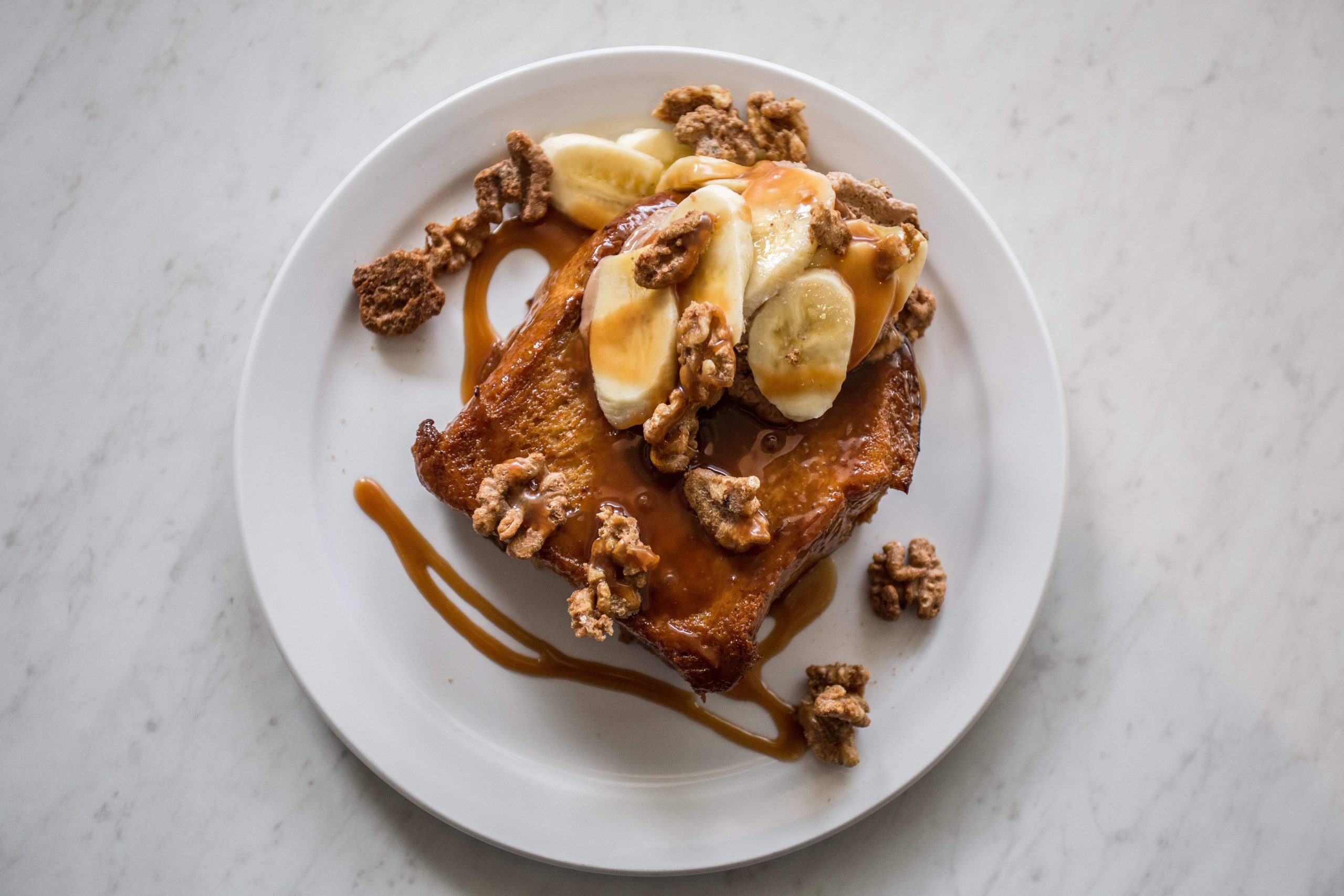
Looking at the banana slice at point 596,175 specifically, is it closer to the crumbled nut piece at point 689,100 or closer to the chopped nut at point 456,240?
the crumbled nut piece at point 689,100

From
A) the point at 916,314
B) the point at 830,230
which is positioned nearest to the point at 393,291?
the point at 830,230

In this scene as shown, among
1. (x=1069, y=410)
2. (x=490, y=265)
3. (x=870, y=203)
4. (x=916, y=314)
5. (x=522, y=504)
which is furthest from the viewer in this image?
(x=1069, y=410)

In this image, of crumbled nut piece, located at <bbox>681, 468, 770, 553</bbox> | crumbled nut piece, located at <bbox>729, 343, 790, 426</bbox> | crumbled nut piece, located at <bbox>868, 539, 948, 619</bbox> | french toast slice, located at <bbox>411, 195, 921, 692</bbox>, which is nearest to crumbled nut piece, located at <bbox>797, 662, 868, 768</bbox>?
crumbled nut piece, located at <bbox>868, 539, 948, 619</bbox>

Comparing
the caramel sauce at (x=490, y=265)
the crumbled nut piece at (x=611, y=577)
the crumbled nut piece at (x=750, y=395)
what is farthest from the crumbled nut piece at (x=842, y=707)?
the caramel sauce at (x=490, y=265)

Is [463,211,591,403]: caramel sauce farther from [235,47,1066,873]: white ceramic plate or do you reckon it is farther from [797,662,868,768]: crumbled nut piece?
[797,662,868,768]: crumbled nut piece

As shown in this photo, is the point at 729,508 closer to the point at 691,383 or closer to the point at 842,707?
the point at 691,383

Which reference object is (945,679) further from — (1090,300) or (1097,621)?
(1090,300)
